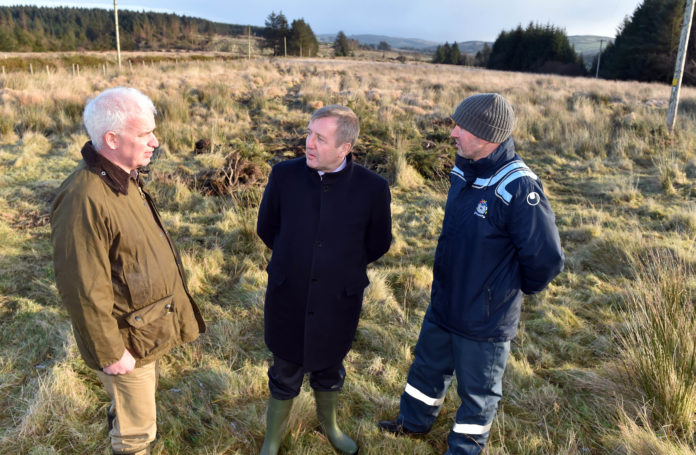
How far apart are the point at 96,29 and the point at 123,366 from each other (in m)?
93.6

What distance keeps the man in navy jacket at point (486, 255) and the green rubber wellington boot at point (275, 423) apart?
0.88 meters

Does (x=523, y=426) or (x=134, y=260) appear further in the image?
(x=523, y=426)

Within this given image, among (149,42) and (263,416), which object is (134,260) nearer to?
(263,416)

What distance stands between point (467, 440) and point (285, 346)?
1.06 m

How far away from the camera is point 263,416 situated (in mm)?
2443

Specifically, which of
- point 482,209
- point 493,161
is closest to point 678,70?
point 493,161

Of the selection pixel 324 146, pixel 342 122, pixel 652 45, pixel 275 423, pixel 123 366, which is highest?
pixel 652 45

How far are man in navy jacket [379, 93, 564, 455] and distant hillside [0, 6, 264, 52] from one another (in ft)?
213

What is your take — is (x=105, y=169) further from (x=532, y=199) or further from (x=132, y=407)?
(x=532, y=199)

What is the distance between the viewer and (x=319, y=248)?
6.38ft

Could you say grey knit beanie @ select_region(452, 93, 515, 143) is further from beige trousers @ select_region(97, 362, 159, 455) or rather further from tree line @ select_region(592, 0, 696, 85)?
tree line @ select_region(592, 0, 696, 85)

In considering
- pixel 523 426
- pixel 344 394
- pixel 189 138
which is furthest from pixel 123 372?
pixel 189 138

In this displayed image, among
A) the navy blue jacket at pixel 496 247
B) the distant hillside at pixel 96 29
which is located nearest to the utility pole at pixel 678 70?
the navy blue jacket at pixel 496 247

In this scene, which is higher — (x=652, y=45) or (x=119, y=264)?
(x=652, y=45)
